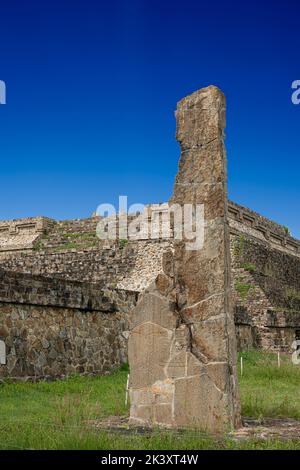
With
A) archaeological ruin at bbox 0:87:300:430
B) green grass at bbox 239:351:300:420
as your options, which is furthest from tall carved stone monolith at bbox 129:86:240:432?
green grass at bbox 239:351:300:420

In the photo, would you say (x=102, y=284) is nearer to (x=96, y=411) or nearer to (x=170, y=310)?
(x=96, y=411)

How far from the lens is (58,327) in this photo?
12320mm

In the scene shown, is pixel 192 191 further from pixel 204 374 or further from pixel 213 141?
pixel 204 374

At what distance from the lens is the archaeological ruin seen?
24.5 ft

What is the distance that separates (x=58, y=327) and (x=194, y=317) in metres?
5.20

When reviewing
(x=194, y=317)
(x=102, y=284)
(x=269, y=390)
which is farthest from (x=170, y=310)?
(x=102, y=284)

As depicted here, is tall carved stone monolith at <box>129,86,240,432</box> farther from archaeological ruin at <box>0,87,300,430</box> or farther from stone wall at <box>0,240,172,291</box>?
stone wall at <box>0,240,172,291</box>

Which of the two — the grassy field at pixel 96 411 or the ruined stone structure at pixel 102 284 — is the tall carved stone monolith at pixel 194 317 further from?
the grassy field at pixel 96 411

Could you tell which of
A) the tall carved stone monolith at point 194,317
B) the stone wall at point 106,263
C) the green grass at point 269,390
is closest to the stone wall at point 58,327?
the green grass at point 269,390

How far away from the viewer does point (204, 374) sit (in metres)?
7.33

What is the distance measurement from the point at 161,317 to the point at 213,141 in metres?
2.29

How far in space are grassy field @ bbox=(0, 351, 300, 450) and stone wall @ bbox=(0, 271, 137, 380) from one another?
40 centimetres
